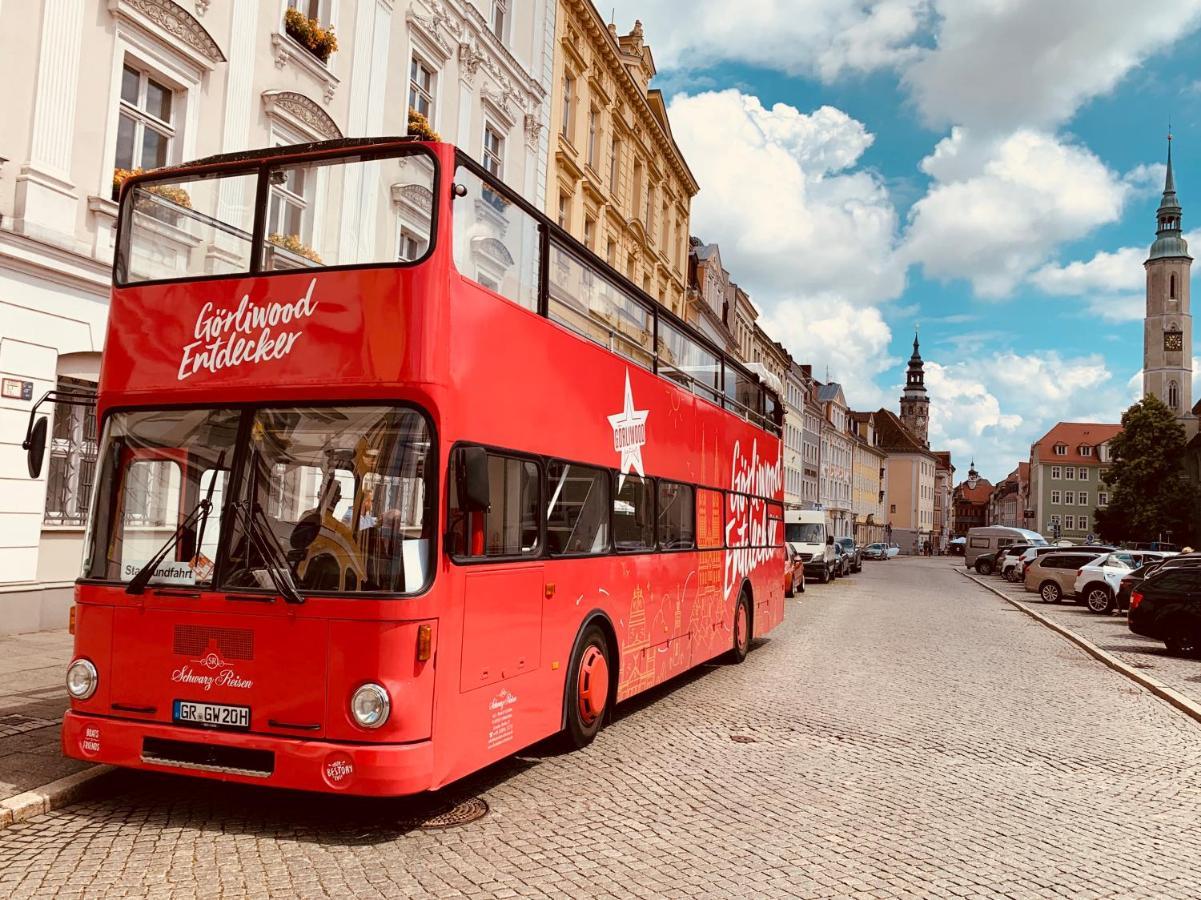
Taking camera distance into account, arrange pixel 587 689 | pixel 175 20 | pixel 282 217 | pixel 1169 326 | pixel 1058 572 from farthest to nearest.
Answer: pixel 1169 326
pixel 1058 572
pixel 175 20
pixel 587 689
pixel 282 217

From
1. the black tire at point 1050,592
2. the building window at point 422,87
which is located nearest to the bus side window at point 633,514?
the building window at point 422,87

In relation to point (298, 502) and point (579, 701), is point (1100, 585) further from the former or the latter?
point (298, 502)

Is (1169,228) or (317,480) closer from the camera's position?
(317,480)

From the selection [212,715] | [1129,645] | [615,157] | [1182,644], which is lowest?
[1129,645]

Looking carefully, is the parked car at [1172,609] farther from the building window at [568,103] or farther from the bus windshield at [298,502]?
the building window at [568,103]

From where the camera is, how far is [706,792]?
274 inches

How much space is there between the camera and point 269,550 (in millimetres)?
5766

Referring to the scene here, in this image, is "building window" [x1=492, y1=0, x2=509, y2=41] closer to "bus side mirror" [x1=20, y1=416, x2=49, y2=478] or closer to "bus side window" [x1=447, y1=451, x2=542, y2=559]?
"bus side window" [x1=447, y1=451, x2=542, y2=559]

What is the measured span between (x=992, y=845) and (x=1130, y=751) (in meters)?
3.84

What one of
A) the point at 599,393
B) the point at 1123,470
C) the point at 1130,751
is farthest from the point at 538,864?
the point at 1123,470

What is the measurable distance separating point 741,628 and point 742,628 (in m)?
0.05

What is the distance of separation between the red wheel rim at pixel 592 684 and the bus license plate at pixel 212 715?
2.90 metres

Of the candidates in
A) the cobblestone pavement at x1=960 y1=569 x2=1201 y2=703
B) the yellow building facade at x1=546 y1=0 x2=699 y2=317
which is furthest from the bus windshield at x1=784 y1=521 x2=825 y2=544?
the yellow building facade at x1=546 y1=0 x2=699 y2=317

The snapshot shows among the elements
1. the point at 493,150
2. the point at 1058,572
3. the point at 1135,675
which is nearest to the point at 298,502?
the point at 1135,675
